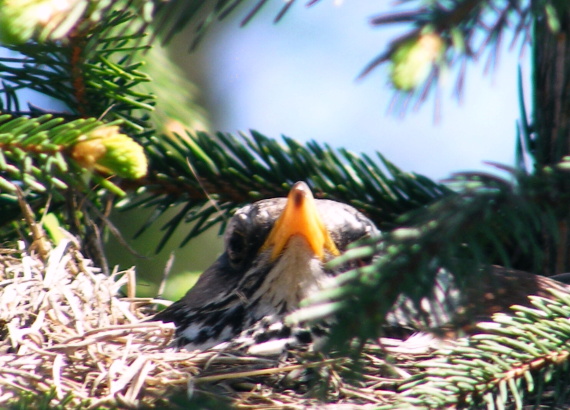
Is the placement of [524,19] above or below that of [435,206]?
above

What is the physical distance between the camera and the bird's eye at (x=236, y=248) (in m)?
2.01

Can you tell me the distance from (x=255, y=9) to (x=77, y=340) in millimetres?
995

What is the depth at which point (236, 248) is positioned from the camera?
203cm

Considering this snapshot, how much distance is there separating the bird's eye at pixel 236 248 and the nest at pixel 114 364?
329mm

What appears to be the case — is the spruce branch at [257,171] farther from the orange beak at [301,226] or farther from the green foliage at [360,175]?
the orange beak at [301,226]

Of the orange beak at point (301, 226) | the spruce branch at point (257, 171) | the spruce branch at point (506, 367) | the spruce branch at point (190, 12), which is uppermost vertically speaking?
the spruce branch at point (190, 12)

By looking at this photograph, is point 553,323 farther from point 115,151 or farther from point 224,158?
Answer: point 224,158

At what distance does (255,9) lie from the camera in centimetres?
88

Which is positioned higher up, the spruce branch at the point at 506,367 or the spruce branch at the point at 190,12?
the spruce branch at the point at 190,12

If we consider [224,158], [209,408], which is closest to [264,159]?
[224,158]

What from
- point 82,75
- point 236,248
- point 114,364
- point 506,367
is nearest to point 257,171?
point 236,248

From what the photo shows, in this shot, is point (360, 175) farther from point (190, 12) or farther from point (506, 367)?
point (190, 12)

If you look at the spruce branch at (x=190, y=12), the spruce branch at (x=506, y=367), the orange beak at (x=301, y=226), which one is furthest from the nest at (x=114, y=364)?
the spruce branch at (x=190, y=12)

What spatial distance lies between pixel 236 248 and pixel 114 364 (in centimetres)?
65
